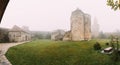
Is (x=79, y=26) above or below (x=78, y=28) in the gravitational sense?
above

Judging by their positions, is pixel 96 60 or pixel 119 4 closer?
pixel 119 4

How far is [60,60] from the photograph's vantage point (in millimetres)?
24922

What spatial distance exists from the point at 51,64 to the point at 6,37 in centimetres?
3018

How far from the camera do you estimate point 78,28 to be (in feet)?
177

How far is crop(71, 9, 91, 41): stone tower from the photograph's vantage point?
5369cm

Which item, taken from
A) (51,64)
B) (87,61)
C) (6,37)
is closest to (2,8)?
(51,64)

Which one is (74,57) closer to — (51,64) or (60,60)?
(60,60)

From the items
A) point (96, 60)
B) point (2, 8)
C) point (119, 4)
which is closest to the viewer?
point (2, 8)

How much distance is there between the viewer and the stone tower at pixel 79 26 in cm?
5369

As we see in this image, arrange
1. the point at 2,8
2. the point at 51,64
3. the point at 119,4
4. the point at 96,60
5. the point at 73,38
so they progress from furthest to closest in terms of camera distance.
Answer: the point at 73,38
the point at 96,60
the point at 51,64
the point at 119,4
the point at 2,8

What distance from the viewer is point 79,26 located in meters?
54.2

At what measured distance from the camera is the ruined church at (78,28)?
53.7 m

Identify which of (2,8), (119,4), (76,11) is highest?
(76,11)

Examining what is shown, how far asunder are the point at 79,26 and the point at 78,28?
0.64m
